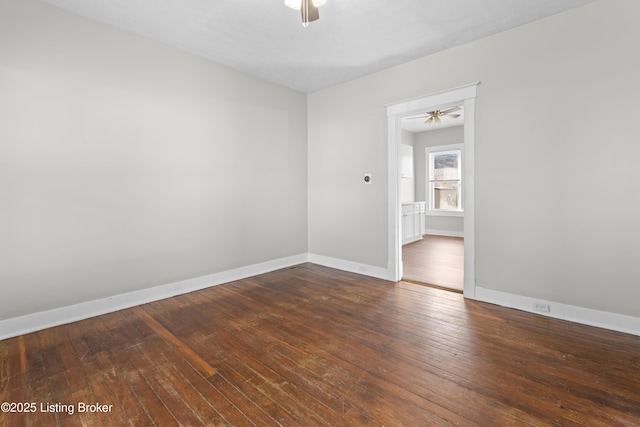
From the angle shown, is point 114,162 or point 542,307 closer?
point 542,307

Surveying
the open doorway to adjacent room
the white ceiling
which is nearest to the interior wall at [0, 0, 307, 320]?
the white ceiling

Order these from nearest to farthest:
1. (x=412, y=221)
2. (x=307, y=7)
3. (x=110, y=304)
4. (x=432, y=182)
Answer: (x=307, y=7), (x=110, y=304), (x=412, y=221), (x=432, y=182)

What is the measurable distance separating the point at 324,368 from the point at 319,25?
3.07 m

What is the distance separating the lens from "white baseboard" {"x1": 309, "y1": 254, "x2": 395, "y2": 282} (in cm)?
404

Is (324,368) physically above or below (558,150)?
below

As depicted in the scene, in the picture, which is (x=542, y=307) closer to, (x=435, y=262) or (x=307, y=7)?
(x=435, y=262)

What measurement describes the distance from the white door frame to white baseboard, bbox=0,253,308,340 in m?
1.99

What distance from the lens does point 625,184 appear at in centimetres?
243

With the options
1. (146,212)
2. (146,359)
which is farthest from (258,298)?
(146,212)

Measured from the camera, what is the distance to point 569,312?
267 centimetres

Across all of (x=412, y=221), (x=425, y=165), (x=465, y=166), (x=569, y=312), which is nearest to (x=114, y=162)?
(x=465, y=166)

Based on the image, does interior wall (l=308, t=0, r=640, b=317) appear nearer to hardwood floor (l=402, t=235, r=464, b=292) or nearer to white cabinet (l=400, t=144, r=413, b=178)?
hardwood floor (l=402, t=235, r=464, b=292)

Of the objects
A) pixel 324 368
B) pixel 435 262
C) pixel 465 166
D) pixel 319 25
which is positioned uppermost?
pixel 319 25

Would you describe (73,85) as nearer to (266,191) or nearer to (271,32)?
(271,32)
